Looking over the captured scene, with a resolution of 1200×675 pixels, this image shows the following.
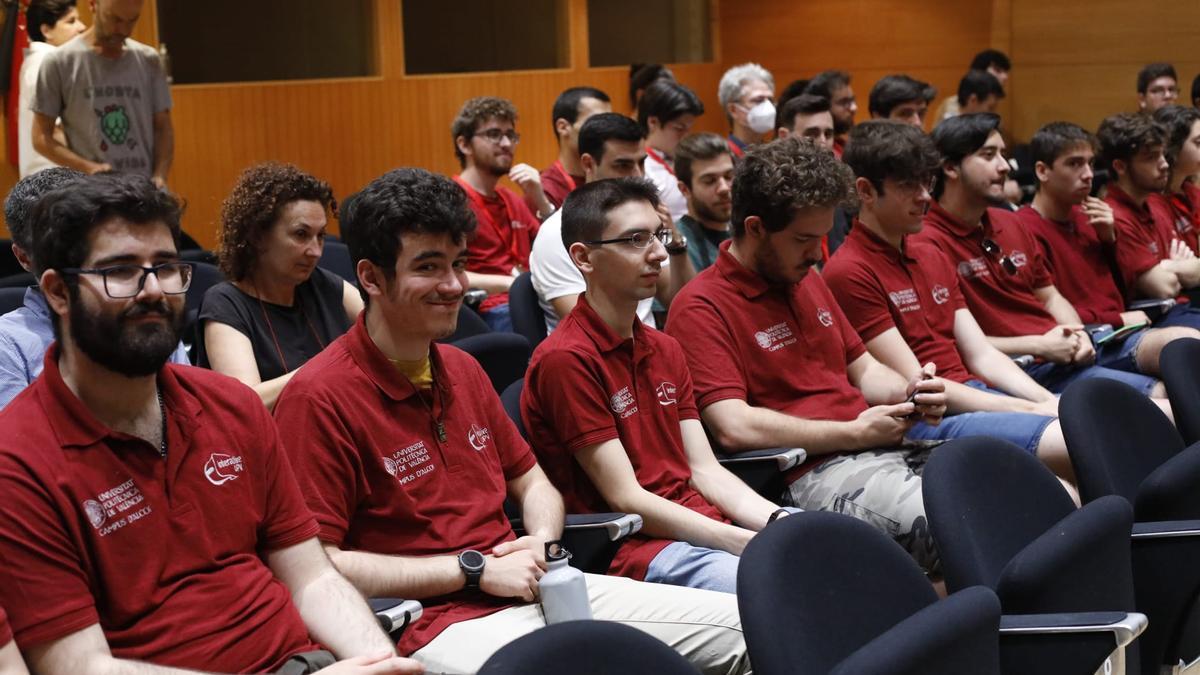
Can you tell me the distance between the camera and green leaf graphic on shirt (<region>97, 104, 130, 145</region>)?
4766mm

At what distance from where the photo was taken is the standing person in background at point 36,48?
473cm

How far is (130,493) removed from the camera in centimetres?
178

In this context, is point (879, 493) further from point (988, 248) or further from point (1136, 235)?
point (1136, 235)

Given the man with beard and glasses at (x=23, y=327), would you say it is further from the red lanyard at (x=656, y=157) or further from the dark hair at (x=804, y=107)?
the dark hair at (x=804, y=107)

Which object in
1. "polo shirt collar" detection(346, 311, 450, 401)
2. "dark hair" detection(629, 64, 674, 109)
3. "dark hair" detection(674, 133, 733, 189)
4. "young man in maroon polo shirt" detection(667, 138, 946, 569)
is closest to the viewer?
"polo shirt collar" detection(346, 311, 450, 401)

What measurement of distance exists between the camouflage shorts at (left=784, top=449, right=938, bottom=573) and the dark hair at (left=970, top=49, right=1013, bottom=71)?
6.18 metres

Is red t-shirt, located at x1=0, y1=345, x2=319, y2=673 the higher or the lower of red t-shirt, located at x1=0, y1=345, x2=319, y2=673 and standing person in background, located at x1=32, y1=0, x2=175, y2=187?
the lower

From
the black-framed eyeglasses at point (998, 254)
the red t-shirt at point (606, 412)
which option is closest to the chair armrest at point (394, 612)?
the red t-shirt at point (606, 412)

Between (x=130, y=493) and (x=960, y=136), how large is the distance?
3.41 meters

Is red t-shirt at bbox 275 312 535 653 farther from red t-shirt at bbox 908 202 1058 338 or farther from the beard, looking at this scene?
red t-shirt at bbox 908 202 1058 338

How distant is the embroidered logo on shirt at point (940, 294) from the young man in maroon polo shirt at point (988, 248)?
1.22 feet

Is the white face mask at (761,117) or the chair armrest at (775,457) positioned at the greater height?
the white face mask at (761,117)

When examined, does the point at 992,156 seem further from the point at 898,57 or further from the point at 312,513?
the point at 898,57

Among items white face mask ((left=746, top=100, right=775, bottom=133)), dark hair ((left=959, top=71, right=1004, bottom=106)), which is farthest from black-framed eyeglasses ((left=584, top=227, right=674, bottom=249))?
dark hair ((left=959, top=71, right=1004, bottom=106))
